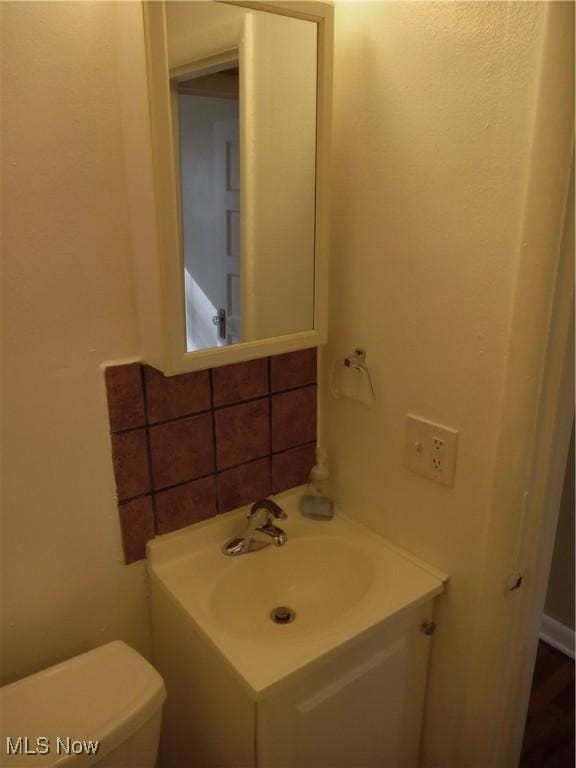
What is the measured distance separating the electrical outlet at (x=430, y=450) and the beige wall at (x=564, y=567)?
94 centimetres

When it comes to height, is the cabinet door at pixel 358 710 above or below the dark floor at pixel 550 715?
above

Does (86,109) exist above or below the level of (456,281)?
above

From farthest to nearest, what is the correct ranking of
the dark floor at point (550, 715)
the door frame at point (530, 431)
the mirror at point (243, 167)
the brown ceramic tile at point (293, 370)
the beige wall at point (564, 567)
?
1. the beige wall at point (564, 567)
2. the dark floor at point (550, 715)
3. the brown ceramic tile at point (293, 370)
4. the mirror at point (243, 167)
5. the door frame at point (530, 431)

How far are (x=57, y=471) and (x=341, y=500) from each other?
67 cm

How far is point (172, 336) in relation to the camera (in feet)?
→ 3.34

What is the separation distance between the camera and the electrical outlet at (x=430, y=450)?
44.5 inches

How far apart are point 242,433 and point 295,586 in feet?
1.18


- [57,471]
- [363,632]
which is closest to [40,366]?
[57,471]

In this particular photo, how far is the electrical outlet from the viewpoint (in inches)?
44.5

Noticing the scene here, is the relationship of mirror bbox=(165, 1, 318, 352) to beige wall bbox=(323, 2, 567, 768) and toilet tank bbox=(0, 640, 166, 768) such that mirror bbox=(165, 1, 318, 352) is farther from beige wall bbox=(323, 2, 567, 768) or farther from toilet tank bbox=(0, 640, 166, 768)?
toilet tank bbox=(0, 640, 166, 768)

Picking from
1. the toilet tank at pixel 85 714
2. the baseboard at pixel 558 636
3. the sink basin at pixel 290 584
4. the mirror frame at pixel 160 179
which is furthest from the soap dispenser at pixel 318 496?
the baseboard at pixel 558 636

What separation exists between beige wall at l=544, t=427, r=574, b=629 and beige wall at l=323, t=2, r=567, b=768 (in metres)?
0.91

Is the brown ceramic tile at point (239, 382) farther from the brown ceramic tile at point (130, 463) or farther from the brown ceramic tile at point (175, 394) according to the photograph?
the brown ceramic tile at point (130, 463)

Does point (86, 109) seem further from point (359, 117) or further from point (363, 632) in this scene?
point (363, 632)
